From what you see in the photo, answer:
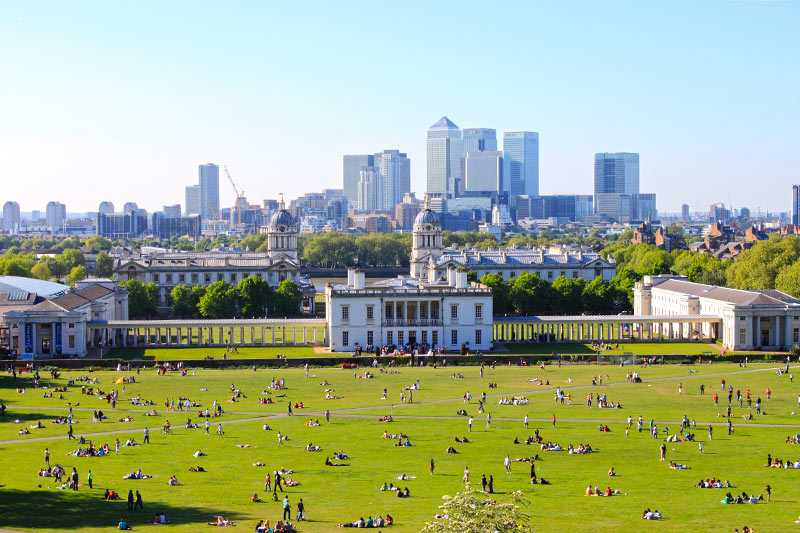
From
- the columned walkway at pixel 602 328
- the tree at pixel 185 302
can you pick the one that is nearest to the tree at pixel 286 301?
the tree at pixel 185 302

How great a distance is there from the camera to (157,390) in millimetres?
69812

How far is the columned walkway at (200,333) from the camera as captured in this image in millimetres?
95125

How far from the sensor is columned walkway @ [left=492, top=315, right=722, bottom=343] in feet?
322

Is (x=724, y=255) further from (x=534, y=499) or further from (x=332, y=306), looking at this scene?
(x=534, y=499)

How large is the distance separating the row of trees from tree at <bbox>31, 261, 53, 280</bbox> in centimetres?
3572

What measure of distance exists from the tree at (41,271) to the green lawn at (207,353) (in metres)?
62.4

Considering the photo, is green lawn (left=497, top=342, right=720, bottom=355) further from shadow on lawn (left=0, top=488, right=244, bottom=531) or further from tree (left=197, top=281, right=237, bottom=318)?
shadow on lawn (left=0, top=488, right=244, bottom=531)

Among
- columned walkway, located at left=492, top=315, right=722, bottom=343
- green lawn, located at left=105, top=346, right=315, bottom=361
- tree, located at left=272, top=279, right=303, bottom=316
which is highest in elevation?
tree, located at left=272, top=279, right=303, bottom=316

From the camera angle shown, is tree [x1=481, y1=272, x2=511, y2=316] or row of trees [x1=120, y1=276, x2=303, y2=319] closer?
row of trees [x1=120, y1=276, x2=303, y2=319]

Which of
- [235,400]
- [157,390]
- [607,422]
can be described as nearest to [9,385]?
[157,390]

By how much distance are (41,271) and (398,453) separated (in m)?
111

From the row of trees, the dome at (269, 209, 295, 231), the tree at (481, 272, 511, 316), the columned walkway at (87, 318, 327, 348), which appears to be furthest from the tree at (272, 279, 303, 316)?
the dome at (269, 209, 295, 231)

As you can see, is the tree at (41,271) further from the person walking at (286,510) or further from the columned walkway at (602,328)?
the person walking at (286,510)

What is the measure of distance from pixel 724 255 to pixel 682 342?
103662 millimetres
